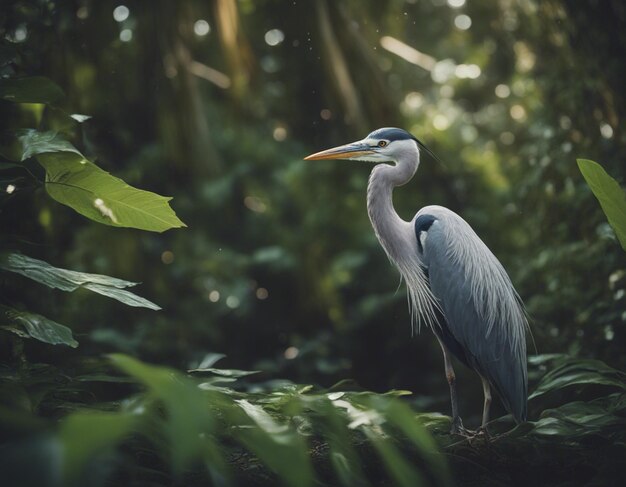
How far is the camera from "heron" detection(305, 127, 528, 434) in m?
2.50

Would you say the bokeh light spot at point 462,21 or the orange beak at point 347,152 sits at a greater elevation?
the bokeh light spot at point 462,21

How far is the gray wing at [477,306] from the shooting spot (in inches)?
98.9

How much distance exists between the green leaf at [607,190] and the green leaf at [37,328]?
150 cm

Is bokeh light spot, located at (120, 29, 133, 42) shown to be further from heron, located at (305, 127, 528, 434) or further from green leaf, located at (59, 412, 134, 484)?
green leaf, located at (59, 412, 134, 484)

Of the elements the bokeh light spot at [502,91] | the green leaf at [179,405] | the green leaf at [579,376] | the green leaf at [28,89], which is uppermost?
the bokeh light spot at [502,91]

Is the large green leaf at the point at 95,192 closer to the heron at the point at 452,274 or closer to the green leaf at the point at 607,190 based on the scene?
the heron at the point at 452,274

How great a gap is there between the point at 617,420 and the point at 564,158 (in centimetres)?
206

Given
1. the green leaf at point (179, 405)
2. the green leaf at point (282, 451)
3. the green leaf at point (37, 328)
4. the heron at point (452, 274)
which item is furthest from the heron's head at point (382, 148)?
the green leaf at point (179, 405)

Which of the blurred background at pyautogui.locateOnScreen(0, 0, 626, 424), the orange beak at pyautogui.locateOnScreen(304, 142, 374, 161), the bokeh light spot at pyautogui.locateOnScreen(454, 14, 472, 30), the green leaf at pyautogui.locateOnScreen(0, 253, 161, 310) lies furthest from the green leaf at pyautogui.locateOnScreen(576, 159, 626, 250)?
the bokeh light spot at pyautogui.locateOnScreen(454, 14, 472, 30)

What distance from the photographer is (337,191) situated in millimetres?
5090

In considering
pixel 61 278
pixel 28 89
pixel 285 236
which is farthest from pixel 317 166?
pixel 61 278

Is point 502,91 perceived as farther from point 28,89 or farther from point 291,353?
point 28,89

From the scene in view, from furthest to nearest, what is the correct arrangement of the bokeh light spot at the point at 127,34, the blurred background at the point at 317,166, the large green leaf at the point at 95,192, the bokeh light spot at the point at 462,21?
the bokeh light spot at the point at 462,21
the bokeh light spot at the point at 127,34
the blurred background at the point at 317,166
the large green leaf at the point at 95,192

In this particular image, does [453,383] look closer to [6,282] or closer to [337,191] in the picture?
[6,282]
